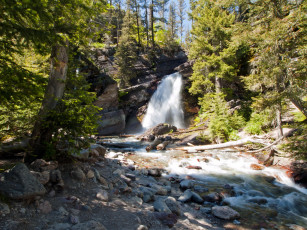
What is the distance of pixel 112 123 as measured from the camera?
24156mm

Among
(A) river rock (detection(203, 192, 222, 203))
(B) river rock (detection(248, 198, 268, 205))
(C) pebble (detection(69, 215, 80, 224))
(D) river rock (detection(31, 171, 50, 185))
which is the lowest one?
(B) river rock (detection(248, 198, 268, 205))

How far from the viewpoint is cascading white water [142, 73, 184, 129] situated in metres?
26.9

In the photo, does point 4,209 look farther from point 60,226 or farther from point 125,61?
point 125,61

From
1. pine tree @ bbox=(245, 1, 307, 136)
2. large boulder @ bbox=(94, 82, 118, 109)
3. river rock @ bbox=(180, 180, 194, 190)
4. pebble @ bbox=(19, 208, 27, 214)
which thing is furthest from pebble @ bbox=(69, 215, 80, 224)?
large boulder @ bbox=(94, 82, 118, 109)

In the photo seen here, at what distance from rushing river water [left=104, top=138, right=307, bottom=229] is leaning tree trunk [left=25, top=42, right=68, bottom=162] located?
513 centimetres

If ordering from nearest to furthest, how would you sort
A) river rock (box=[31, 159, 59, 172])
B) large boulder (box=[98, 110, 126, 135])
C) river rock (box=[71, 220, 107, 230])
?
river rock (box=[71, 220, 107, 230])
river rock (box=[31, 159, 59, 172])
large boulder (box=[98, 110, 126, 135])

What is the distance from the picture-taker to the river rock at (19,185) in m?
2.89

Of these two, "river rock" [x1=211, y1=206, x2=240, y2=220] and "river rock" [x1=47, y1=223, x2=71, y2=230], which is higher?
"river rock" [x1=47, y1=223, x2=71, y2=230]

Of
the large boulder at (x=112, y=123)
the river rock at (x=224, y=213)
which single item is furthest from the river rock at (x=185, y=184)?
the large boulder at (x=112, y=123)

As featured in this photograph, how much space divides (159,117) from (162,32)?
25.7m

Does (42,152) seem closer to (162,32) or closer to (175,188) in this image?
(175,188)

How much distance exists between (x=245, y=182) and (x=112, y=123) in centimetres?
1960

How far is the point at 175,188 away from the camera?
6375 millimetres

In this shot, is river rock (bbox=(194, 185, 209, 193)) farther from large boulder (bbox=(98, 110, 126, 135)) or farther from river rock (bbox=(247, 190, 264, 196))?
large boulder (bbox=(98, 110, 126, 135))
